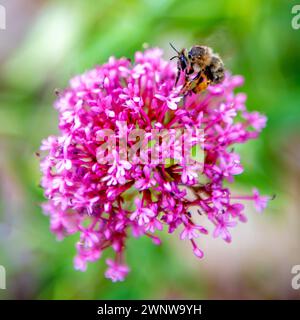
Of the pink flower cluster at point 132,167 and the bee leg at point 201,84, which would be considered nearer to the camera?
the pink flower cluster at point 132,167

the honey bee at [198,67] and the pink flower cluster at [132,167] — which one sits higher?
the honey bee at [198,67]

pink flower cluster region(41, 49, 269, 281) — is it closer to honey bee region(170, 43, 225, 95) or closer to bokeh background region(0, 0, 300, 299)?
honey bee region(170, 43, 225, 95)

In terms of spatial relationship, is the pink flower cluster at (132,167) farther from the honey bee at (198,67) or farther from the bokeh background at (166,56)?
the bokeh background at (166,56)

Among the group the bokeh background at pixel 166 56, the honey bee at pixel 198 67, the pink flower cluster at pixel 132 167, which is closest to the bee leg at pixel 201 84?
the honey bee at pixel 198 67

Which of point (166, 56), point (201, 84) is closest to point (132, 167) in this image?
point (201, 84)

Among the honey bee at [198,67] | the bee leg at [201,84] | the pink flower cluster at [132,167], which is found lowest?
the pink flower cluster at [132,167]

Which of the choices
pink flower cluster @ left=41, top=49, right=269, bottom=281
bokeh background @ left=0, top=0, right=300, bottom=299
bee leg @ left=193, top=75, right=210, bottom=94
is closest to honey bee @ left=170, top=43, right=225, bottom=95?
bee leg @ left=193, top=75, right=210, bottom=94
